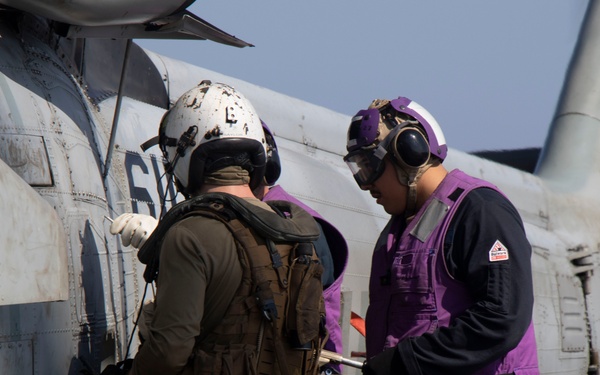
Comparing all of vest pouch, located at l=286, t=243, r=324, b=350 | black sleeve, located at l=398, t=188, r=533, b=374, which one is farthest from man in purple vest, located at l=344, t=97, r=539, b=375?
vest pouch, located at l=286, t=243, r=324, b=350

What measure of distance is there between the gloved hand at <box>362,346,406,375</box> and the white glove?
0.82 meters

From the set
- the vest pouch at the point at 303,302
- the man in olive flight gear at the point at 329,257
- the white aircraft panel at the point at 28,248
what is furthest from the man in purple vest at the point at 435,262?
the white aircraft panel at the point at 28,248

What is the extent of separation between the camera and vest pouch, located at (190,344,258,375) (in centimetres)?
250

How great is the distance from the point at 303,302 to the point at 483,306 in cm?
59

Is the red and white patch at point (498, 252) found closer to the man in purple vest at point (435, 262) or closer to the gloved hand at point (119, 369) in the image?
the man in purple vest at point (435, 262)

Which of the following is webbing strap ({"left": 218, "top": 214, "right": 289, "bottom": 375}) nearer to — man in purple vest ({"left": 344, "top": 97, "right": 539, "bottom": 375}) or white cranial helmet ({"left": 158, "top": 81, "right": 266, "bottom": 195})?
white cranial helmet ({"left": 158, "top": 81, "right": 266, "bottom": 195})

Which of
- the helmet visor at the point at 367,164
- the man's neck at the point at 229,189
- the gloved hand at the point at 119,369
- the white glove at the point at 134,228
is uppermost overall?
the helmet visor at the point at 367,164

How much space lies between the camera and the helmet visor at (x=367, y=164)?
3203 mm

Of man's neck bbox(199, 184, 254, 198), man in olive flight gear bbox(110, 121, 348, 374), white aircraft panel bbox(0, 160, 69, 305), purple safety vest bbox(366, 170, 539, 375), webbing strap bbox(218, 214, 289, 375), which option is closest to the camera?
white aircraft panel bbox(0, 160, 69, 305)

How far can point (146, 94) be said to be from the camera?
491cm

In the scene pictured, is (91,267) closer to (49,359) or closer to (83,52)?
(49,359)

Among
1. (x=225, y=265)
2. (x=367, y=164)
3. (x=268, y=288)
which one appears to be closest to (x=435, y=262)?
(x=367, y=164)

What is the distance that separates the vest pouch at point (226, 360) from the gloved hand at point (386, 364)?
53 centimetres

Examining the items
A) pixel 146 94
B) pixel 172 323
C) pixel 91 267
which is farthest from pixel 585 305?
pixel 172 323
